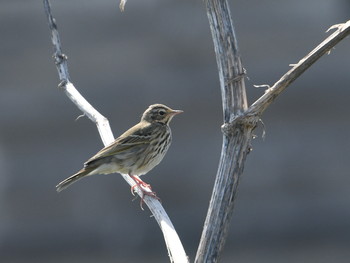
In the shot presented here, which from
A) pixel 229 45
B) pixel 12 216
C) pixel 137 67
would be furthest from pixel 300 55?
pixel 229 45

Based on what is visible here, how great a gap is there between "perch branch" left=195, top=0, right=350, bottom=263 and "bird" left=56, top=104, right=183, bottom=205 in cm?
234

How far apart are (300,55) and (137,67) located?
1.63m

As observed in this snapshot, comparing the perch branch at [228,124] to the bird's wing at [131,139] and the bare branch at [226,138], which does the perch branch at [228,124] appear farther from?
the bird's wing at [131,139]

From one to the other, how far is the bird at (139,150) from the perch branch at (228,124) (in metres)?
2.34

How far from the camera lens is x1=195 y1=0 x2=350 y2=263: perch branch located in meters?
3.26

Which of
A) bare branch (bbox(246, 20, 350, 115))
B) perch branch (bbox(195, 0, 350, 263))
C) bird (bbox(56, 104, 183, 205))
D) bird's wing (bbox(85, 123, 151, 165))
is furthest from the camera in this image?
bird's wing (bbox(85, 123, 151, 165))

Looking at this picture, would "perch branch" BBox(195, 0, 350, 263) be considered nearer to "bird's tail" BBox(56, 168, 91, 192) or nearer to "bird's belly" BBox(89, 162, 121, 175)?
"bird's tail" BBox(56, 168, 91, 192)

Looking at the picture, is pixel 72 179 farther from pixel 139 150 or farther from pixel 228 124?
pixel 228 124

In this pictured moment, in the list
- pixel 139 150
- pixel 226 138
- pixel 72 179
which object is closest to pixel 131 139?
pixel 139 150

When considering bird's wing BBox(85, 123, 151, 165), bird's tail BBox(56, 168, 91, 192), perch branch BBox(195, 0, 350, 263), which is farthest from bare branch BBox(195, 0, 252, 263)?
bird's wing BBox(85, 123, 151, 165)

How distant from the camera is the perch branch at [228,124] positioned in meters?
3.26

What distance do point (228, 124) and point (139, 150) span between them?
10.0 feet

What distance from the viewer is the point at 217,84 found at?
851 centimetres

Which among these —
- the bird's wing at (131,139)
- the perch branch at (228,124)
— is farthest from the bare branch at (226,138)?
the bird's wing at (131,139)
